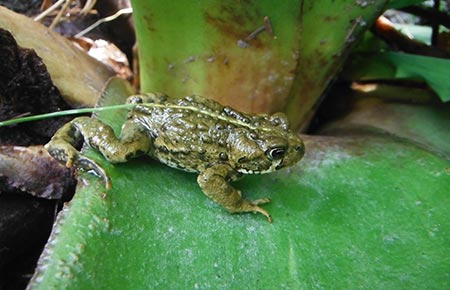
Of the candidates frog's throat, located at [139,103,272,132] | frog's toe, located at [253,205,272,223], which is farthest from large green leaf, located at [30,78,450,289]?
frog's throat, located at [139,103,272,132]

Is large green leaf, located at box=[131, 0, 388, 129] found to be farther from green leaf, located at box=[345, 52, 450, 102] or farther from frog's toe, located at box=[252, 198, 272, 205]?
frog's toe, located at box=[252, 198, 272, 205]

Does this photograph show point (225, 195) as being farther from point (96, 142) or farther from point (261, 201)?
point (96, 142)

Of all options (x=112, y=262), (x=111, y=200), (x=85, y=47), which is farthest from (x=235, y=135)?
(x=85, y=47)

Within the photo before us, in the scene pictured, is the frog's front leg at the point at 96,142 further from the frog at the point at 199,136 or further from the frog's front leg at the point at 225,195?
the frog's front leg at the point at 225,195

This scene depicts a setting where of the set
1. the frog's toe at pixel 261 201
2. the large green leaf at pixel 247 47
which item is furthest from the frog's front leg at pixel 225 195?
the large green leaf at pixel 247 47

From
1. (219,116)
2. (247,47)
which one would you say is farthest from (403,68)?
(219,116)

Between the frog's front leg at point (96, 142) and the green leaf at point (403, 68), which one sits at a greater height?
the green leaf at point (403, 68)
